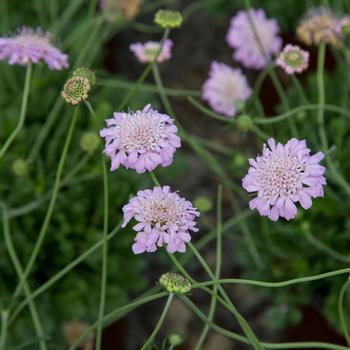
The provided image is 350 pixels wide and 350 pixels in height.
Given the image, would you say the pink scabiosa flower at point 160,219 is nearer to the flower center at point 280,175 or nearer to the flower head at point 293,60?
the flower center at point 280,175

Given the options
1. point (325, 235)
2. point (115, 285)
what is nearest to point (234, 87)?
point (325, 235)

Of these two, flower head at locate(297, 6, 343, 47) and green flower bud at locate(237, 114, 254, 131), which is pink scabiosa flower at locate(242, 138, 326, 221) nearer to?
green flower bud at locate(237, 114, 254, 131)

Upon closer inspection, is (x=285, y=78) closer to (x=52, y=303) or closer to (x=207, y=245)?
(x=207, y=245)

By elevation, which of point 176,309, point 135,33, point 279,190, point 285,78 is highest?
point 135,33

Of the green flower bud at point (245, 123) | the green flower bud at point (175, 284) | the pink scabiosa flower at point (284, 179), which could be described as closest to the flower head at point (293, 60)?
the green flower bud at point (245, 123)

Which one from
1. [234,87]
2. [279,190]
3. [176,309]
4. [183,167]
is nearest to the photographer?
[279,190]

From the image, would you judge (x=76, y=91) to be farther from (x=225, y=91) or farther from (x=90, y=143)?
(x=225, y=91)

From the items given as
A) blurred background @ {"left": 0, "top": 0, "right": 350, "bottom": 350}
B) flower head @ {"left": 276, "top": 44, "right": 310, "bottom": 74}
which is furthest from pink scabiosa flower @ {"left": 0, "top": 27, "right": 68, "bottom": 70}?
flower head @ {"left": 276, "top": 44, "right": 310, "bottom": 74}
